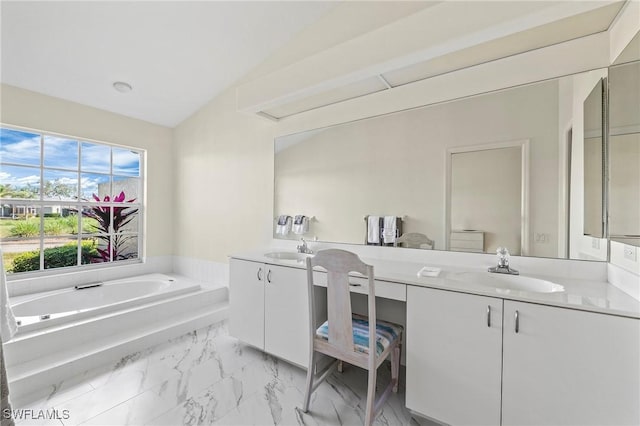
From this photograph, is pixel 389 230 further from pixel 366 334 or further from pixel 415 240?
pixel 366 334

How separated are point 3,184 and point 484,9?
4307mm

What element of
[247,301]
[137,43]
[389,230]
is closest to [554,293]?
[389,230]

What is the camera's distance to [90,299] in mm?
3002

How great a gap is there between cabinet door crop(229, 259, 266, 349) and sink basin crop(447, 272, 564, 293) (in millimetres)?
1408

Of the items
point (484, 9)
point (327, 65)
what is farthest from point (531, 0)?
point (327, 65)

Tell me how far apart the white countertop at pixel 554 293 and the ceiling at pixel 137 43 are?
7.27 ft

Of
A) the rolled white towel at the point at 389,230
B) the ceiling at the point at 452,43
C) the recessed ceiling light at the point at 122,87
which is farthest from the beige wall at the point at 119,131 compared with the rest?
the rolled white towel at the point at 389,230

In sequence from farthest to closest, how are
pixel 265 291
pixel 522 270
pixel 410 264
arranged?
pixel 265 291 < pixel 410 264 < pixel 522 270

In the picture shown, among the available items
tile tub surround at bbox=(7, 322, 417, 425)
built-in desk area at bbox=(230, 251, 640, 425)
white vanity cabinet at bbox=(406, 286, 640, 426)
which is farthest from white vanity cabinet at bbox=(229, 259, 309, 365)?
white vanity cabinet at bbox=(406, 286, 640, 426)

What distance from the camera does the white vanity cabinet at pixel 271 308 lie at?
6.44ft

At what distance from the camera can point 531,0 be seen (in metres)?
1.34

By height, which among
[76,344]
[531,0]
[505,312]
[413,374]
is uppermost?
[531,0]

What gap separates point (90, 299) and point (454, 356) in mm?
3570

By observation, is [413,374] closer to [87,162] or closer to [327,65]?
[327,65]
